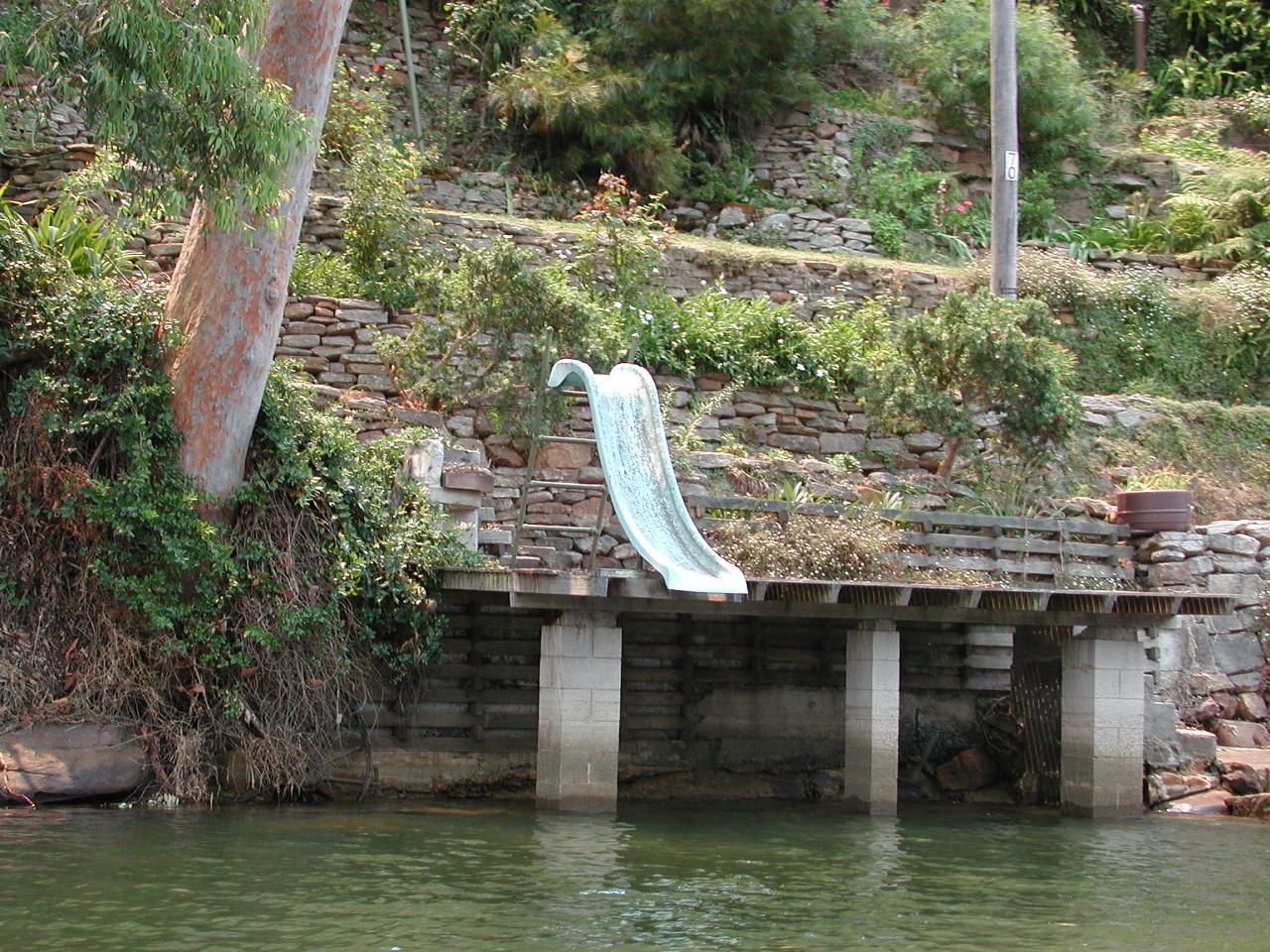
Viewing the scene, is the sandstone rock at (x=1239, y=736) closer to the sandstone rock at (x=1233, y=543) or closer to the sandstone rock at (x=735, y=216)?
the sandstone rock at (x=1233, y=543)

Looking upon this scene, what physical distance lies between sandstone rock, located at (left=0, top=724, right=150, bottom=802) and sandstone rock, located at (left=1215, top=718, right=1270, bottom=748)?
8939 mm

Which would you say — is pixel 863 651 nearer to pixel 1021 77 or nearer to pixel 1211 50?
pixel 1021 77

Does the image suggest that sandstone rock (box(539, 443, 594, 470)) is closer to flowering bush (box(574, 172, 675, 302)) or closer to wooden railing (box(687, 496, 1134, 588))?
wooden railing (box(687, 496, 1134, 588))

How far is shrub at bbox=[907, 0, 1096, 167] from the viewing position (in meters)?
20.7

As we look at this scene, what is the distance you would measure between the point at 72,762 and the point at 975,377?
27.0 ft

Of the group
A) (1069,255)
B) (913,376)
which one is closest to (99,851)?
(913,376)

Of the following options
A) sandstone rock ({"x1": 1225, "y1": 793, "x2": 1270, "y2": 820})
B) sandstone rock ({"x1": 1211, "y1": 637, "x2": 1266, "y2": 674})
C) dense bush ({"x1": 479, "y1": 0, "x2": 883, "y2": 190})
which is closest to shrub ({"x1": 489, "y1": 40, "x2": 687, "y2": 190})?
dense bush ({"x1": 479, "y1": 0, "x2": 883, "y2": 190})

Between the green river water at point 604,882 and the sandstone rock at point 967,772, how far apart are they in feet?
5.46

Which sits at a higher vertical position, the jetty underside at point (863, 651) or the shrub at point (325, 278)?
the shrub at point (325, 278)

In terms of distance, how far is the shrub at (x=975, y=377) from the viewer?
555 inches

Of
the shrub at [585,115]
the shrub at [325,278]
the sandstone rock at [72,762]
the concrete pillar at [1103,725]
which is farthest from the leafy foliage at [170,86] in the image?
the shrub at [585,115]

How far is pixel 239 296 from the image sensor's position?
10.9m

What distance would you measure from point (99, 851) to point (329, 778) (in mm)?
3017

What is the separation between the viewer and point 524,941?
7047mm
